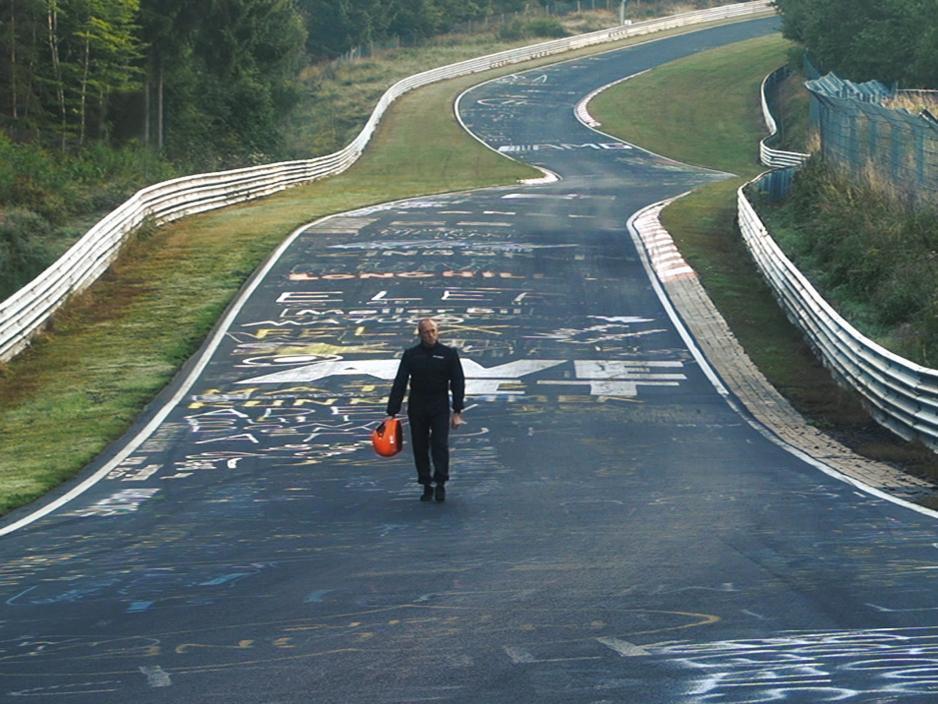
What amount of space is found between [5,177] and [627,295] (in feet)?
50.9

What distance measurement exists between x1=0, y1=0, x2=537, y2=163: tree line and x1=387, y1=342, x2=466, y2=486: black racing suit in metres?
37.4

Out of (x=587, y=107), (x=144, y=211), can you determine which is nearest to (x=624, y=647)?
(x=144, y=211)

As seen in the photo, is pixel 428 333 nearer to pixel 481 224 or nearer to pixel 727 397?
pixel 727 397

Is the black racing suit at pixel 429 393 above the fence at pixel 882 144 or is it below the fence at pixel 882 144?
below

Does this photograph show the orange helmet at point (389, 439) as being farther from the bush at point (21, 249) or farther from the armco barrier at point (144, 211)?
the bush at point (21, 249)

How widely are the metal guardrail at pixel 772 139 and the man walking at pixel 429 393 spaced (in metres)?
31.5

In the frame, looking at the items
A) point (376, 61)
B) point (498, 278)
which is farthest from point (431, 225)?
point (376, 61)

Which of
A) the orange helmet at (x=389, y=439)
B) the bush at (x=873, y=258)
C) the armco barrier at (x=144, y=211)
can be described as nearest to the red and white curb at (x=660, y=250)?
the bush at (x=873, y=258)

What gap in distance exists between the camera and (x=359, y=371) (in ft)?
75.3

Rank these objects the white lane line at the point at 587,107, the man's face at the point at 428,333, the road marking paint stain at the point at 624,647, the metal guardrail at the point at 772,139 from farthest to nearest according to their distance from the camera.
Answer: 1. the white lane line at the point at 587,107
2. the metal guardrail at the point at 772,139
3. the man's face at the point at 428,333
4. the road marking paint stain at the point at 624,647

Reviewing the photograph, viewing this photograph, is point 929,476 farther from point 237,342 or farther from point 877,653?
point 237,342

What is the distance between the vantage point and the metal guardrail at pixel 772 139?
182ft

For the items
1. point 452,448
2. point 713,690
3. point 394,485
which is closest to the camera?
point 713,690

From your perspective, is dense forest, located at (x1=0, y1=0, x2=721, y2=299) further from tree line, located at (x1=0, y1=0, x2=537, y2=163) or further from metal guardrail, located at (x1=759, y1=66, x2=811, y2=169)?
metal guardrail, located at (x1=759, y1=66, x2=811, y2=169)
